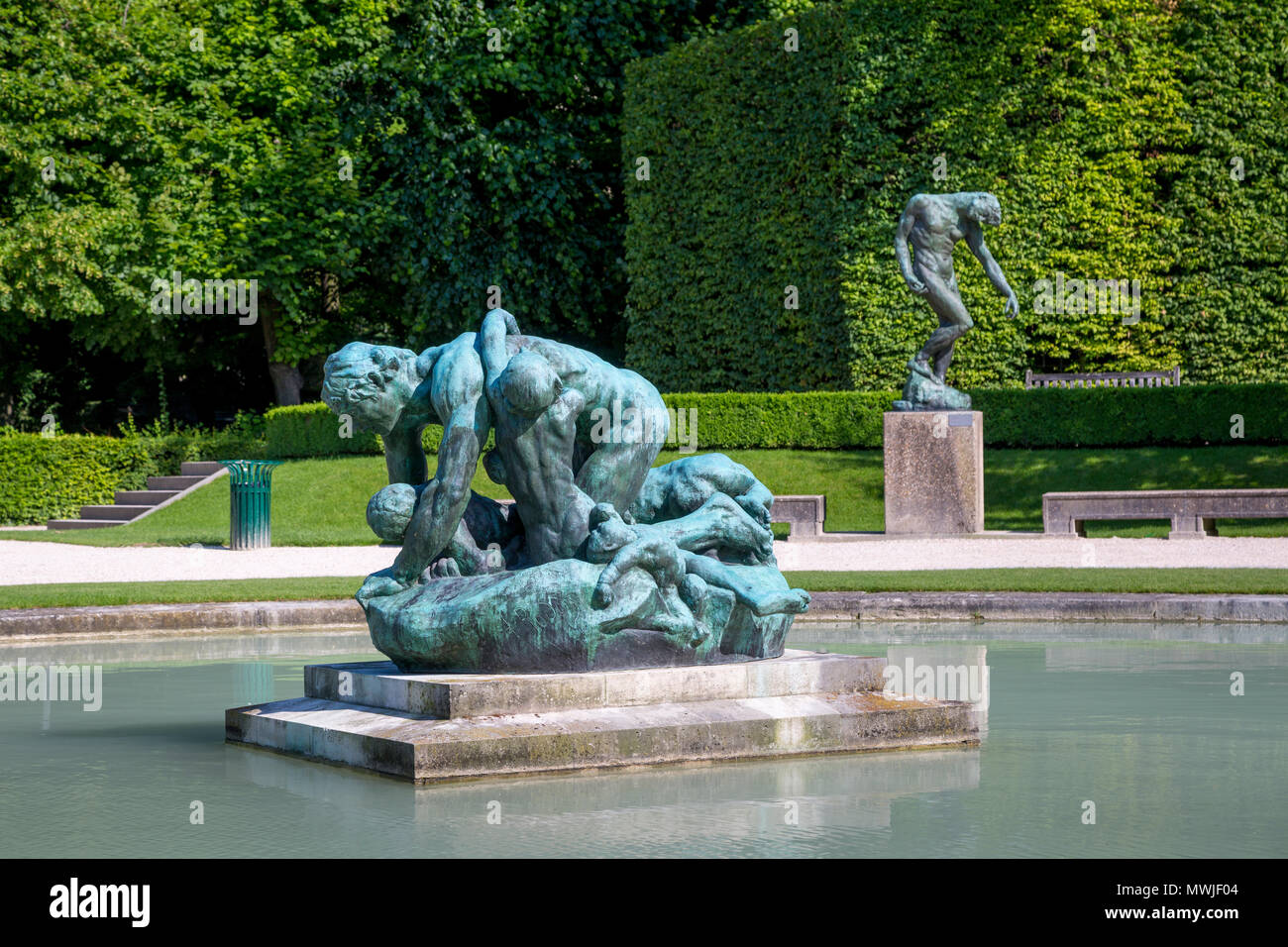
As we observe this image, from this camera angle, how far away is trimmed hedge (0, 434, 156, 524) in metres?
26.1

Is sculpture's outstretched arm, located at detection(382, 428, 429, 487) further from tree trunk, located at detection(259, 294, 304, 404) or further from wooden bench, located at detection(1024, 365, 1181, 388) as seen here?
tree trunk, located at detection(259, 294, 304, 404)

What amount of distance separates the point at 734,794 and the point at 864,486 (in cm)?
1606

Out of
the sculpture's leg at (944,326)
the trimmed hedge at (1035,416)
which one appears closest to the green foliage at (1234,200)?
the trimmed hedge at (1035,416)

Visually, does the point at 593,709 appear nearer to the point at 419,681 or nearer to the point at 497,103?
the point at 419,681

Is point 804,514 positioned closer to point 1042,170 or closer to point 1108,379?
point 1108,379

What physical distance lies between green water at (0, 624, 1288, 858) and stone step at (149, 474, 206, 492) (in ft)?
60.2

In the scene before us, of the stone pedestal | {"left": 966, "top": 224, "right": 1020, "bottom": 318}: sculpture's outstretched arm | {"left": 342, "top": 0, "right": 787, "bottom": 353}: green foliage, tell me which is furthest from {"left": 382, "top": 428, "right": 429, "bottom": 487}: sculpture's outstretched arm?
{"left": 342, "top": 0, "right": 787, "bottom": 353}: green foliage

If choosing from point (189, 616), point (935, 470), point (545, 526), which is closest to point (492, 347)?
point (545, 526)

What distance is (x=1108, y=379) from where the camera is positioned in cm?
2269

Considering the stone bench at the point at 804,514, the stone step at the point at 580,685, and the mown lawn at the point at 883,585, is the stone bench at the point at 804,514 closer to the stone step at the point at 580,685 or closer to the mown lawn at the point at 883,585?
the mown lawn at the point at 883,585

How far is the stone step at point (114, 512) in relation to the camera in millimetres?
24528

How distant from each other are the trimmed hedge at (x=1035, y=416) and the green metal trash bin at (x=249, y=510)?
21.8 ft

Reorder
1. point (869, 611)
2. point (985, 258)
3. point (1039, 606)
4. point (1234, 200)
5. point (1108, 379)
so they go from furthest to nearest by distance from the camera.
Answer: point (1234, 200)
point (1108, 379)
point (985, 258)
point (869, 611)
point (1039, 606)

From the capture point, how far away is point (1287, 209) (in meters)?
22.8
